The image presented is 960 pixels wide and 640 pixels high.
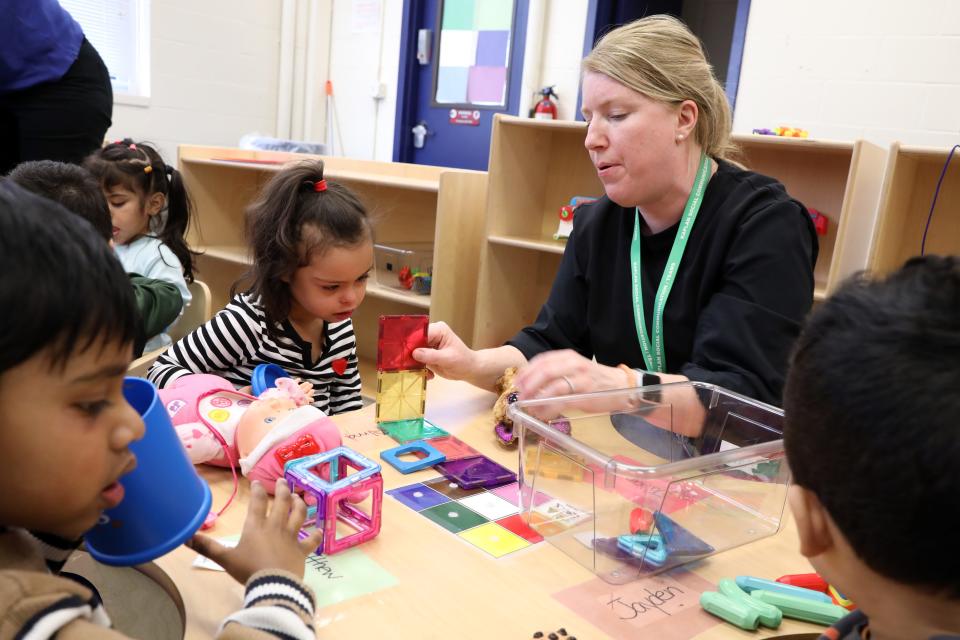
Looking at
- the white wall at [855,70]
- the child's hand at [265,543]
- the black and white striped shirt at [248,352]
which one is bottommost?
the black and white striped shirt at [248,352]

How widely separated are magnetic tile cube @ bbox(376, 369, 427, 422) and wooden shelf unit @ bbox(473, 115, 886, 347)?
167cm

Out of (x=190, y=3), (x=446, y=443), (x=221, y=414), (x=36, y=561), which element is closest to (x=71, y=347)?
(x=36, y=561)

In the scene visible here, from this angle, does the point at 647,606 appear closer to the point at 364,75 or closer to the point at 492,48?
the point at 492,48

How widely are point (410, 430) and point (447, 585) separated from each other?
1.37 feet

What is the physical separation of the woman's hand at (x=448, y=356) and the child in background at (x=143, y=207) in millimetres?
1113

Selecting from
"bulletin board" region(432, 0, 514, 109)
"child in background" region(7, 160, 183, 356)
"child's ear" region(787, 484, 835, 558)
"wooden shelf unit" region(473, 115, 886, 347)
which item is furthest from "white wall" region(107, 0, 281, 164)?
"child's ear" region(787, 484, 835, 558)

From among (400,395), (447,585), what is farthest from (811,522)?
(400,395)

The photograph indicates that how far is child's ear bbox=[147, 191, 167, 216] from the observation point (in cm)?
243

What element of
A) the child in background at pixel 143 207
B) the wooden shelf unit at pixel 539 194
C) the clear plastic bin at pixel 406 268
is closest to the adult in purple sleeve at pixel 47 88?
the child in background at pixel 143 207

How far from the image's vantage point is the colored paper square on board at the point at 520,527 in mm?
915

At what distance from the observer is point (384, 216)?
3396 millimetres

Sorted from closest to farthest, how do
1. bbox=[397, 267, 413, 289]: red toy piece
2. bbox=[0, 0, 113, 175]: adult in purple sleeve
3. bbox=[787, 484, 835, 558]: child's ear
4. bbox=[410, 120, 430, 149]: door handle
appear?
bbox=[787, 484, 835, 558]: child's ear < bbox=[0, 0, 113, 175]: adult in purple sleeve < bbox=[397, 267, 413, 289]: red toy piece < bbox=[410, 120, 430, 149]: door handle

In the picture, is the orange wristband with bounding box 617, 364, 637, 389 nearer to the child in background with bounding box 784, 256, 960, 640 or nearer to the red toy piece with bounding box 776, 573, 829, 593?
the red toy piece with bounding box 776, 573, 829, 593

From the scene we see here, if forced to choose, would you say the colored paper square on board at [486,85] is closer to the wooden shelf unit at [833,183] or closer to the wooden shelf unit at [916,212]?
the wooden shelf unit at [833,183]
